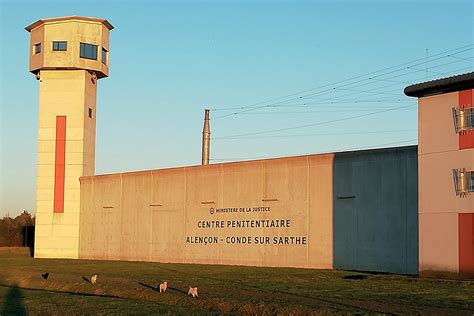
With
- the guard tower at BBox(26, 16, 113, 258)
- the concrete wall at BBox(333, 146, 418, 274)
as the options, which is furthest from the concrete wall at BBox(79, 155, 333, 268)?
the guard tower at BBox(26, 16, 113, 258)

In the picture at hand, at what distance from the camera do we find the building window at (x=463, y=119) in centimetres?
3362

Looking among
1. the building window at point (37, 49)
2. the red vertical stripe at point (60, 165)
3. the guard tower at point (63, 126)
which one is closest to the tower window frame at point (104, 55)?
the guard tower at point (63, 126)

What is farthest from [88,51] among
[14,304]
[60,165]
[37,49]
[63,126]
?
[14,304]

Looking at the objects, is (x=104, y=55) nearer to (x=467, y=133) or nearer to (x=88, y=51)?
(x=88, y=51)

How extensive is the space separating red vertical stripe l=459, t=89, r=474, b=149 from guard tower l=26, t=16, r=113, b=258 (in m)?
39.1

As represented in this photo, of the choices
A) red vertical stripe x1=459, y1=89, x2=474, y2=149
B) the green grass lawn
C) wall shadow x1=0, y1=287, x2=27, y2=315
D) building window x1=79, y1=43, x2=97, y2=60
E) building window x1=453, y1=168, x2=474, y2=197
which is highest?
building window x1=79, y1=43, x2=97, y2=60

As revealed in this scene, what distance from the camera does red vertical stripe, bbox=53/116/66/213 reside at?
64250 millimetres

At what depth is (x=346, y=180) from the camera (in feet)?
141

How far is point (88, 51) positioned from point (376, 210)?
35855 mm

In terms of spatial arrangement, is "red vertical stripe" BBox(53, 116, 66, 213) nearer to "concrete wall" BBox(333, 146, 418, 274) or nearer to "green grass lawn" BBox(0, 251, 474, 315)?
"green grass lawn" BBox(0, 251, 474, 315)

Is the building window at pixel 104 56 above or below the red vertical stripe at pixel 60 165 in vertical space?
above

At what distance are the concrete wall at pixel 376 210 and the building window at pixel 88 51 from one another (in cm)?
3137

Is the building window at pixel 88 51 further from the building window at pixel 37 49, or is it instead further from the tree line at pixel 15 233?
the tree line at pixel 15 233

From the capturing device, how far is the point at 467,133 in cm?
3369
